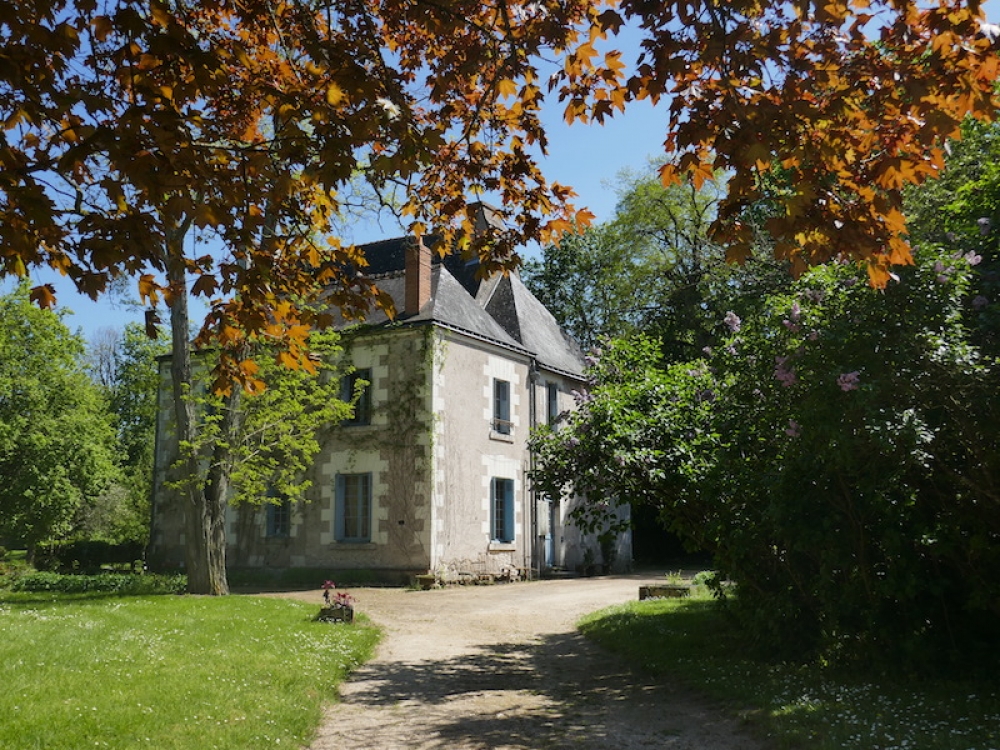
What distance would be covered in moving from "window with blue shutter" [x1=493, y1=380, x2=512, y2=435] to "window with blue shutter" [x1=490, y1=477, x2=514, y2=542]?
1.30 metres

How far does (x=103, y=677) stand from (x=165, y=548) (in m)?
16.9

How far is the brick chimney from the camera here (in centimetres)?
2025

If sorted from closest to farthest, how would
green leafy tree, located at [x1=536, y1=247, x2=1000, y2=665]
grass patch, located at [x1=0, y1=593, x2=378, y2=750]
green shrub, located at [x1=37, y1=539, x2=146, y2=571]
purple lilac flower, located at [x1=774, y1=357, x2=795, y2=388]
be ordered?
grass patch, located at [x1=0, y1=593, x2=378, y2=750] → green leafy tree, located at [x1=536, y1=247, x2=1000, y2=665] → purple lilac flower, located at [x1=774, y1=357, x2=795, y2=388] → green shrub, located at [x1=37, y1=539, x2=146, y2=571]

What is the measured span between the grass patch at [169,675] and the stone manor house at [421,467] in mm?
7456

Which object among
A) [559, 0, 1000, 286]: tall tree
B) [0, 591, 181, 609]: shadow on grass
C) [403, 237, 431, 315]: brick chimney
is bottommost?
[0, 591, 181, 609]: shadow on grass

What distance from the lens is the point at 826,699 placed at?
6.24 metres

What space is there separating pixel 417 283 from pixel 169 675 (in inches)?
550

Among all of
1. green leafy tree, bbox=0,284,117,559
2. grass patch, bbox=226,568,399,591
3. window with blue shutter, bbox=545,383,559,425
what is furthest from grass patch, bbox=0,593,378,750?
green leafy tree, bbox=0,284,117,559

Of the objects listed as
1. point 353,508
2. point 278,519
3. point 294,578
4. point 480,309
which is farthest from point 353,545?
point 480,309

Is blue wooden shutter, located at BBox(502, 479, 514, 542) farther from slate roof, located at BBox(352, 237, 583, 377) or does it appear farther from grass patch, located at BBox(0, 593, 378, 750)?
grass patch, located at BBox(0, 593, 378, 750)

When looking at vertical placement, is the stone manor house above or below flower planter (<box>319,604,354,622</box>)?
above

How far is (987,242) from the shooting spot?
713cm

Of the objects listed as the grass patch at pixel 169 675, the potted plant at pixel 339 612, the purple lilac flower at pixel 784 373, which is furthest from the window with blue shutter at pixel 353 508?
the purple lilac flower at pixel 784 373

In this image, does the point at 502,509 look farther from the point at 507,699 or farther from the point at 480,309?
the point at 507,699
